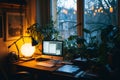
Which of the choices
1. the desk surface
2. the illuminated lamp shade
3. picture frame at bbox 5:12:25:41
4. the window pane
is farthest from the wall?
the window pane

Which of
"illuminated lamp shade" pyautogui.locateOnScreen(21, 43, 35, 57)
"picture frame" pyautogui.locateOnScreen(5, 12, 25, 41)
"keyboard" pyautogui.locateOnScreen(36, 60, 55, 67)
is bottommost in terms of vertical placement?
"keyboard" pyautogui.locateOnScreen(36, 60, 55, 67)

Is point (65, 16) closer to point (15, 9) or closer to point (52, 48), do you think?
point (52, 48)

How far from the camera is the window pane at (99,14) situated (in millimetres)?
3135

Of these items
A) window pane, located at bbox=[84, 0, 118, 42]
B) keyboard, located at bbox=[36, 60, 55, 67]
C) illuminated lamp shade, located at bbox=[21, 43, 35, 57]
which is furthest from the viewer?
illuminated lamp shade, located at bbox=[21, 43, 35, 57]

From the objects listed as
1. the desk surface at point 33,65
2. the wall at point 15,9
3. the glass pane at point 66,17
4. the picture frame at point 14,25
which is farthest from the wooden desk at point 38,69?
the glass pane at point 66,17

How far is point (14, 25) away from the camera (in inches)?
129

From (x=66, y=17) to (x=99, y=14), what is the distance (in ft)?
2.04

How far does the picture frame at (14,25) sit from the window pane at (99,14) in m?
1.12

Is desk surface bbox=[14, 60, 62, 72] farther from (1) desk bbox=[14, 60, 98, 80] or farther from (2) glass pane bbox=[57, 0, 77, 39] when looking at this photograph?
(2) glass pane bbox=[57, 0, 77, 39]

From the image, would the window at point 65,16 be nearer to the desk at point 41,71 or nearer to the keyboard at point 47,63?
the keyboard at point 47,63

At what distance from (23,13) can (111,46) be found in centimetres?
170

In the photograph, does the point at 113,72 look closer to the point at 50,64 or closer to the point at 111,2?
the point at 50,64

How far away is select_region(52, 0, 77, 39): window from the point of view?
3.49 metres

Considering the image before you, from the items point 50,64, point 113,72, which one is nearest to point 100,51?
point 113,72
